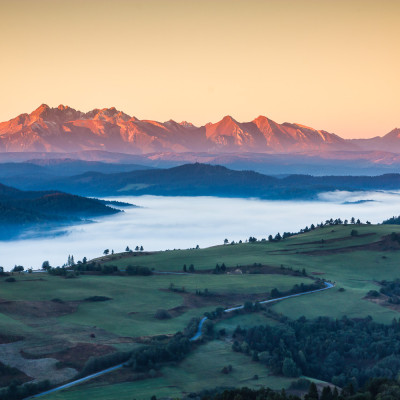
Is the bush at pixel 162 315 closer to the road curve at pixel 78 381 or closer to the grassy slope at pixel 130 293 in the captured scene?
the grassy slope at pixel 130 293

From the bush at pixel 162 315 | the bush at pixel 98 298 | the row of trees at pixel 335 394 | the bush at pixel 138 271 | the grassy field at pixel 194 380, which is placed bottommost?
the grassy field at pixel 194 380

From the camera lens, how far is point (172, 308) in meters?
140

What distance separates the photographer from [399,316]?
13712 cm

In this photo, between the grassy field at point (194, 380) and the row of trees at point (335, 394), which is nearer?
the row of trees at point (335, 394)

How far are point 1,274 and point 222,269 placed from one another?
57357mm

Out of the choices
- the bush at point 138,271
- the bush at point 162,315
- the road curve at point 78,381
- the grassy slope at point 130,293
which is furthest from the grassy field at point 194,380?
the bush at point 138,271

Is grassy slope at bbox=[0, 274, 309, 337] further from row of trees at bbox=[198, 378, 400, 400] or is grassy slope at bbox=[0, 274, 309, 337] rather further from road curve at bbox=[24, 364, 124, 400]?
row of trees at bbox=[198, 378, 400, 400]

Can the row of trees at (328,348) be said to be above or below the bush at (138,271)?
below

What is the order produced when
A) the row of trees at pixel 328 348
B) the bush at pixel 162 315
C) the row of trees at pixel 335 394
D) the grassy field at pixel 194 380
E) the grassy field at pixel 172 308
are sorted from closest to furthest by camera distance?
the row of trees at pixel 335 394, the grassy field at pixel 194 380, the grassy field at pixel 172 308, the row of trees at pixel 328 348, the bush at pixel 162 315

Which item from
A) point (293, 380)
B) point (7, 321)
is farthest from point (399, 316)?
point (7, 321)

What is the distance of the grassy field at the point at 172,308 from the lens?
324ft

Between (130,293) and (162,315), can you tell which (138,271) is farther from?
(162,315)

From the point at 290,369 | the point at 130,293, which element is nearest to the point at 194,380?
the point at 290,369

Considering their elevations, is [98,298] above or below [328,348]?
above
